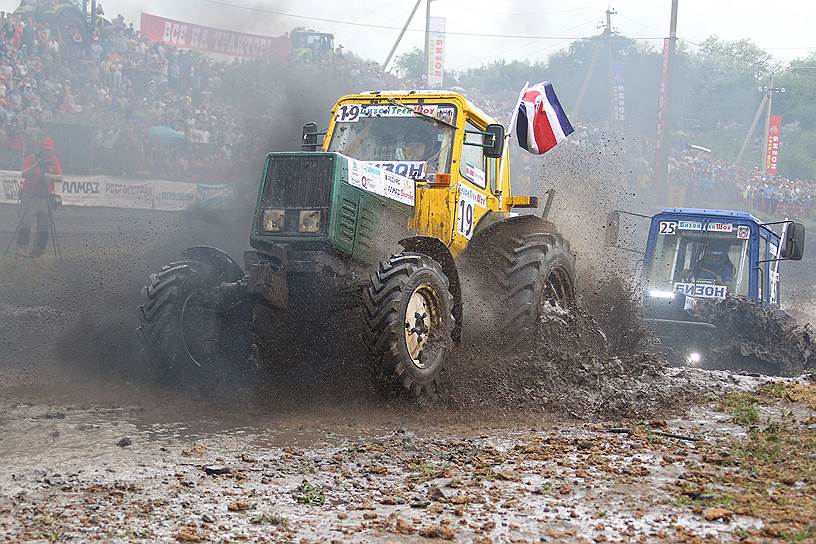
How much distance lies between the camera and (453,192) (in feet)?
31.0

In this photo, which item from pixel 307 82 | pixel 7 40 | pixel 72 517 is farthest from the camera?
pixel 307 82

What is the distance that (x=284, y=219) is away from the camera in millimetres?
8469

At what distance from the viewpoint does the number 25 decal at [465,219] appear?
9.62 m

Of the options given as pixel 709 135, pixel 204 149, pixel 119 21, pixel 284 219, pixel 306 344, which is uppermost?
pixel 709 135

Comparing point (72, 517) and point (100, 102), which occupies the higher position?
point (100, 102)

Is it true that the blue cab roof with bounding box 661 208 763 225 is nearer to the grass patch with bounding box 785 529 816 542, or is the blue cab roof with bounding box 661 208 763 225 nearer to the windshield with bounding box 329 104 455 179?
the windshield with bounding box 329 104 455 179

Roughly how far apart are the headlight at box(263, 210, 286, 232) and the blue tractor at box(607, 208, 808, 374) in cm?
552

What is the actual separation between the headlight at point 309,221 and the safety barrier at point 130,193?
8883 mm

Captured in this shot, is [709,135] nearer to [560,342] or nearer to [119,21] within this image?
[119,21]

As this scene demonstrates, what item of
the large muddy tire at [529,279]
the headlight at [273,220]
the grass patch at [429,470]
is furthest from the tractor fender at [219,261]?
the grass patch at [429,470]

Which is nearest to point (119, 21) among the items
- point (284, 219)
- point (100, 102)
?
point (100, 102)

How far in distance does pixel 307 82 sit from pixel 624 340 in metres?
12.4

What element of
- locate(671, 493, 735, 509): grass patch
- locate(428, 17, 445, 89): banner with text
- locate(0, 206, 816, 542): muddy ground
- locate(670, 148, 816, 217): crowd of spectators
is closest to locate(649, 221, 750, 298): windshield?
locate(0, 206, 816, 542): muddy ground

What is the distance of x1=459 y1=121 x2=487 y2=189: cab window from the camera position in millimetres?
9711
